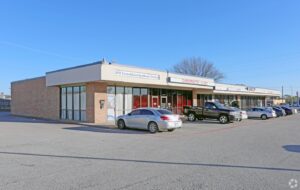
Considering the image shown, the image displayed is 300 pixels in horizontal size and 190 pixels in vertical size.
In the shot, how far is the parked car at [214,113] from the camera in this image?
1041 inches

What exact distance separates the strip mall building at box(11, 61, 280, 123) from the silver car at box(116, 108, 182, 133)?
4167 millimetres

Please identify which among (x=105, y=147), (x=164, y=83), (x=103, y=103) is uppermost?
(x=164, y=83)

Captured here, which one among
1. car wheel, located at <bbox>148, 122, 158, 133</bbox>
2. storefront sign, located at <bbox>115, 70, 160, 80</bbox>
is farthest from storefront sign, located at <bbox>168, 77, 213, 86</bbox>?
car wheel, located at <bbox>148, 122, 158, 133</bbox>

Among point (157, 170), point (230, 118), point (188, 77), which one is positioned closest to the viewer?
point (157, 170)

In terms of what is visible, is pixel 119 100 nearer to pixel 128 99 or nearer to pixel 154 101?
pixel 128 99

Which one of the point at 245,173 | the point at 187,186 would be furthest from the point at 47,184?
the point at 245,173

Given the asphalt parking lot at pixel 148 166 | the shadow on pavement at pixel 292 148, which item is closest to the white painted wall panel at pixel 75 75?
the asphalt parking lot at pixel 148 166

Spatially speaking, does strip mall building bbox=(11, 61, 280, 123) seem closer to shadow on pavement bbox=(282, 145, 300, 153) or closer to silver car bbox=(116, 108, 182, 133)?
silver car bbox=(116, 108, 182, 133)

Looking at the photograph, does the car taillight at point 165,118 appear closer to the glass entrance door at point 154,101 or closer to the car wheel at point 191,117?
the car wheel at point 191,117

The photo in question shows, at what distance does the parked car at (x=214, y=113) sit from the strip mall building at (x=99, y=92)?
3.19 meters

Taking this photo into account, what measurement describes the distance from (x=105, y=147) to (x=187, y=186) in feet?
21.0

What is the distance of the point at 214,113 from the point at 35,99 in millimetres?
18490

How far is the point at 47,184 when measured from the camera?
263 inches

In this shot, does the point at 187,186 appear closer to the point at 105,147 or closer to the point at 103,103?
the point at 105,147
